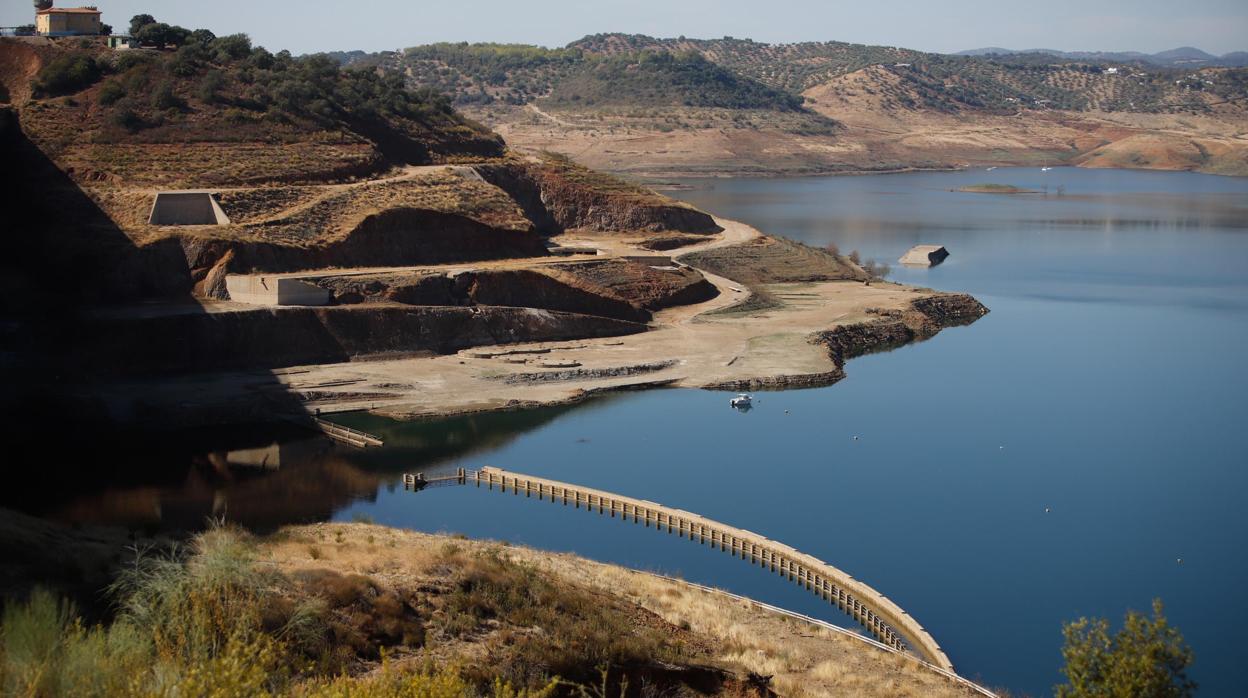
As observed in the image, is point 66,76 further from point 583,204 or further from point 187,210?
point 583,204

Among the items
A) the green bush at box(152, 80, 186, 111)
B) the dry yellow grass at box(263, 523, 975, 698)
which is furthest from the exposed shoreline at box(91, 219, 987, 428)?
the green bush at box(152, 80, 186, 111)

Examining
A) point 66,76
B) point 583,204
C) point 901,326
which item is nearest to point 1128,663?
point 901,326

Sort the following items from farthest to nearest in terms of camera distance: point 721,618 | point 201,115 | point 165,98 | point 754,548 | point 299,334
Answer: point 201,115, point 165,98, point 299,334, point 754,548, point 721,618

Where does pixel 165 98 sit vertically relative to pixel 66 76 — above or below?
below

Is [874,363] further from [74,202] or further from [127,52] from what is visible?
[127,52]

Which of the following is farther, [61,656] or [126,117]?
[126,117]

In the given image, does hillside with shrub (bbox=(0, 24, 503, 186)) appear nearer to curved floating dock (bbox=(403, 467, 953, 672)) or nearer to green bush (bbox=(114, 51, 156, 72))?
green bush (bbox=(114, 51, 156, 72))

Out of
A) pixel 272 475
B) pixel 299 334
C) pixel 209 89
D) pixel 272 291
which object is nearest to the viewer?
pixel 272 475

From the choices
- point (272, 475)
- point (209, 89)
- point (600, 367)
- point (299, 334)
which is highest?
point (209, 89)
